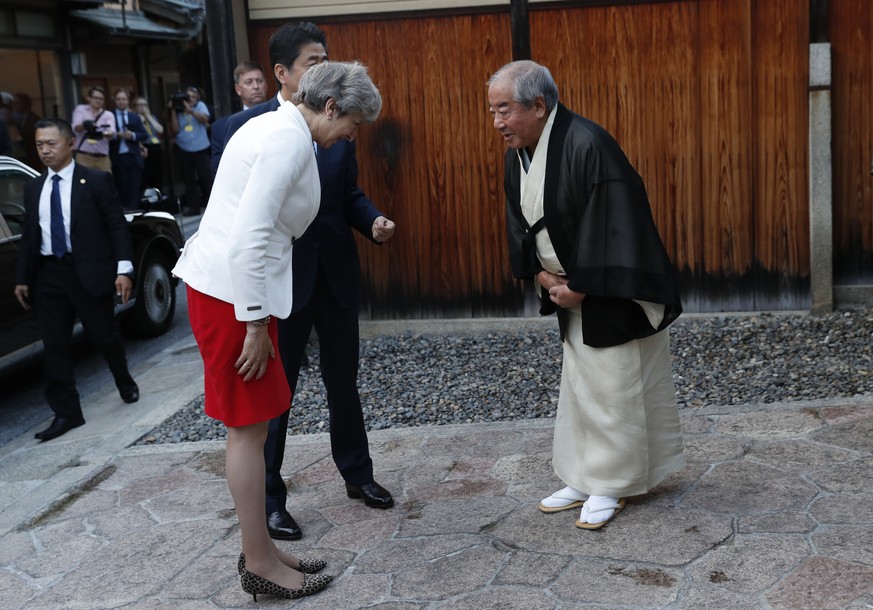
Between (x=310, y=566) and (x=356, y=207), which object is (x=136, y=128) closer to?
(x=356, y=207)

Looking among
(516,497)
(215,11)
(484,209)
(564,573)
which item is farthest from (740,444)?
(215,11)

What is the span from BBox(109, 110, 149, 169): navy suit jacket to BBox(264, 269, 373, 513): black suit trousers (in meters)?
10.7

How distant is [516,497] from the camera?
4.70m

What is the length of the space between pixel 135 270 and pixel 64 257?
2.06 meters

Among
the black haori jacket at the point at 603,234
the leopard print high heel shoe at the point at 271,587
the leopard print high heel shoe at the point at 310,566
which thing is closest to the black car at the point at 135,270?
the leopard print high heel shoe at the point at 310,566

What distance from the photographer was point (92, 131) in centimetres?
1362

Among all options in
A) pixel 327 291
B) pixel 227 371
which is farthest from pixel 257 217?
pixel 327 291

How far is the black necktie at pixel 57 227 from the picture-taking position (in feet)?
22.1

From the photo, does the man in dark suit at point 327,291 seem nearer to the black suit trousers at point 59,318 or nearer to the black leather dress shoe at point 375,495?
the black leather dress shoe at point 375,495

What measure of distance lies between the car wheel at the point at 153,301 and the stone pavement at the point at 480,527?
10.7ft

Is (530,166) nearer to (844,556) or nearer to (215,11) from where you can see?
(844,556)

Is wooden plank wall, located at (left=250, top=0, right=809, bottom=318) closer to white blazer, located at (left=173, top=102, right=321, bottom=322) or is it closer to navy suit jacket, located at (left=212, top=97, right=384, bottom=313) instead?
navy suit jacket, located at (left=212, top=97, right=384, bottom=313)

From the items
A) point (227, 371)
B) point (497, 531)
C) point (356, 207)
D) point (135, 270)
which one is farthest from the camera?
point (135, 270)

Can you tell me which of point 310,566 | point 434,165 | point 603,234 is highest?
point 434,165
